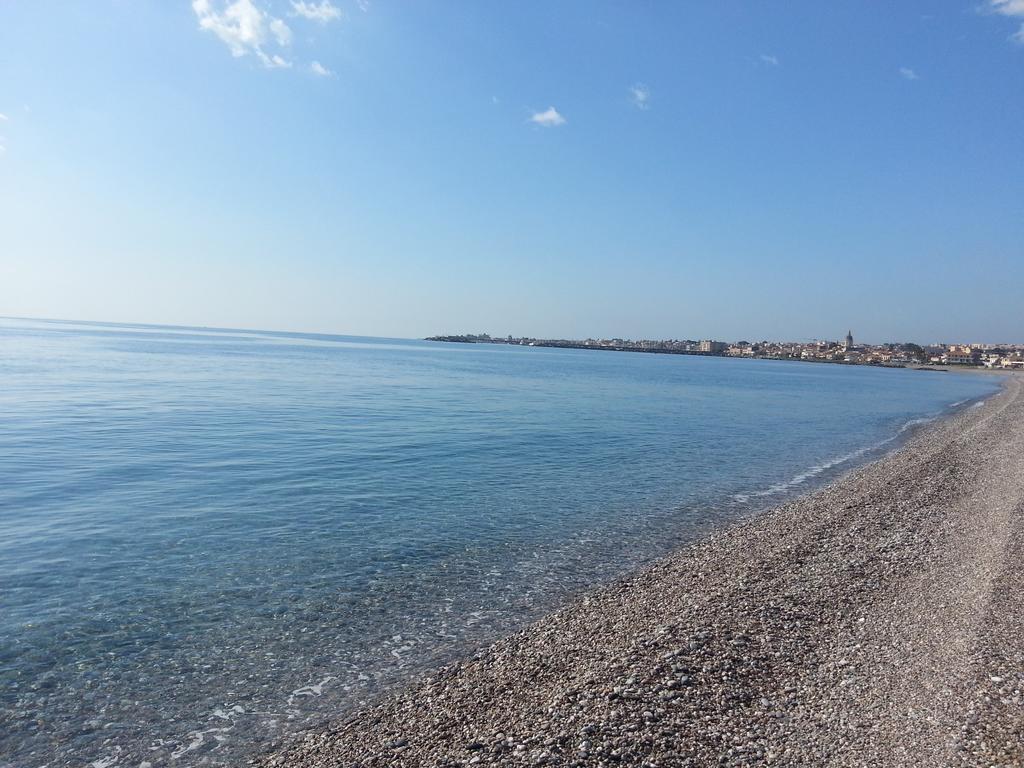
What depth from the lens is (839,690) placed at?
7.20 meters

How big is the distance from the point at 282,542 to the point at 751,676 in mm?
10867

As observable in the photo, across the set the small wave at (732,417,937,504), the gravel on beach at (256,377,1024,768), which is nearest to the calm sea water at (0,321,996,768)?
the small wave at (732,417,937,504)

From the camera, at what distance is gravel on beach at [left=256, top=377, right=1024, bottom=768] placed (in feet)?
20.4

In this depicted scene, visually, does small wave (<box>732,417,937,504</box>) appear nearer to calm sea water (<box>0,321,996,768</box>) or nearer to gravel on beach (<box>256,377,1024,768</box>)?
calm sea water (<box>0,321,996,768</box>)

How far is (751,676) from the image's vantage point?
7602 millimetres

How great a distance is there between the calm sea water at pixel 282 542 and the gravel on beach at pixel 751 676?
4.47ft

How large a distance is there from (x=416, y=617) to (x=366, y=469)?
41.2 feet

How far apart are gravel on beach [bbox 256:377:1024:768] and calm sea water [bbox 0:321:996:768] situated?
4.47 ft

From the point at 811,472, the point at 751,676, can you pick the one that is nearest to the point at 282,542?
the point at 751,676

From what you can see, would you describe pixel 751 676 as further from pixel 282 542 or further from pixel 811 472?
pixel 811 472

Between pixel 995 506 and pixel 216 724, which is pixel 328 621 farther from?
pixel 995 506

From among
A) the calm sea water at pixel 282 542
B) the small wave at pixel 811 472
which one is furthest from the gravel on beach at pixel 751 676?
the small wave at pixel 811 472

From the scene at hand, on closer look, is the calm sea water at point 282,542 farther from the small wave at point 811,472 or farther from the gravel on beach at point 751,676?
the gravel on beach at point 751,676

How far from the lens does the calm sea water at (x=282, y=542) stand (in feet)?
27.4
